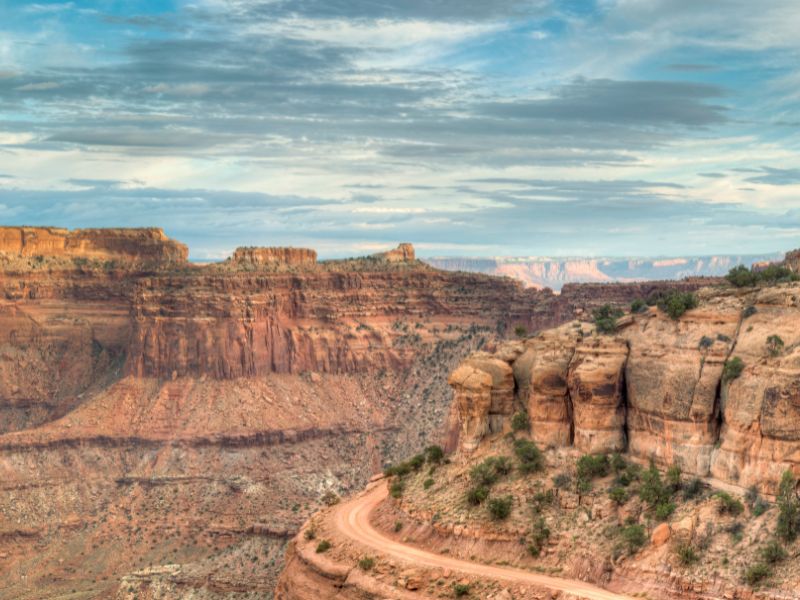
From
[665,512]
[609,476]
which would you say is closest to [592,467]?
[609,476]

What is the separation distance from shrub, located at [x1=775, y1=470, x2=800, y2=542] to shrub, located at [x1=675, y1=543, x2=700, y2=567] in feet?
13.4

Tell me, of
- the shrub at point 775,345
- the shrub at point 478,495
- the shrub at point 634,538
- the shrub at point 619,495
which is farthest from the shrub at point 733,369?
the shrub at point 478,495

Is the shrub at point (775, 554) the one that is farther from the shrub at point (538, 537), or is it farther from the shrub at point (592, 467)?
the shrub at point (538, 537)

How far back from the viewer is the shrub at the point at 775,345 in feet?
216

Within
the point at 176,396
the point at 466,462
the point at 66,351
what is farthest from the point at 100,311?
the point at 466,462

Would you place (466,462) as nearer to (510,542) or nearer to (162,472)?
(510,542)

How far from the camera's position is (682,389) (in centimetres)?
6900

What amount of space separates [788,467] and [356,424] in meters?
80.4

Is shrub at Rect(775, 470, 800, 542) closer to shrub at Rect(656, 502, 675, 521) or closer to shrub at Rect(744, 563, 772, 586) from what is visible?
shrub at Rect(744, 563, 772, 586)

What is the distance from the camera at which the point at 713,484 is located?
66.9 metres

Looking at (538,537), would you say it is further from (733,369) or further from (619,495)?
(733,369)

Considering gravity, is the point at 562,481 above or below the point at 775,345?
below

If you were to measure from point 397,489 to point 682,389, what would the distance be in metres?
20.8

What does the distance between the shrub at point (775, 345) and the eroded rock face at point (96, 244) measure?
10358cm
